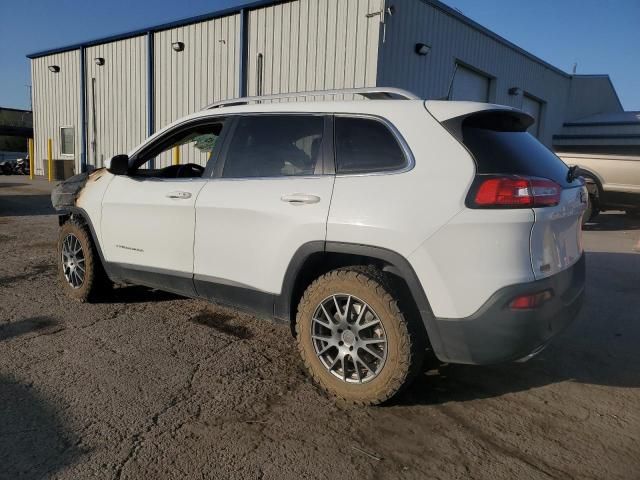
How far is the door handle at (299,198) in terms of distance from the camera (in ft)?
10.2

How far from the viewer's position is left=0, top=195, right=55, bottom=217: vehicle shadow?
10.7 meters

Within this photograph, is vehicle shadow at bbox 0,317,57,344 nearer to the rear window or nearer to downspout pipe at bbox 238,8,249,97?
the rear window

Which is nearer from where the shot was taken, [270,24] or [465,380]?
[465,380]

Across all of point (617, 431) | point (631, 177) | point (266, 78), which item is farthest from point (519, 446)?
point (266, 78)

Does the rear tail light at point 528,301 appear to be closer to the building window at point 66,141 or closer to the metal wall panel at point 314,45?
the metal wall panel at point 314,45

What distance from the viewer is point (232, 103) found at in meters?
4.27

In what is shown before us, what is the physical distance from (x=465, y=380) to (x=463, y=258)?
121cm

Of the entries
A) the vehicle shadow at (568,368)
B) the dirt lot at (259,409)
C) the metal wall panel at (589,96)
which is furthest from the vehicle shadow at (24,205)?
the metal wall panel at (589,96)

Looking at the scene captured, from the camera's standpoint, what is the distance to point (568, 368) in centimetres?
364

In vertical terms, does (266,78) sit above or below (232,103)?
above

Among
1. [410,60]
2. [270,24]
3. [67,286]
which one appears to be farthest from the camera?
[270,24]

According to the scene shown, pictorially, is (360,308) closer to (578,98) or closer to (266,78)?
(266,78)

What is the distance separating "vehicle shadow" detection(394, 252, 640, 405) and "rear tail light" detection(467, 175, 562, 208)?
1298 mm

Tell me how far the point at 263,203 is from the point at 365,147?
0.76 m
